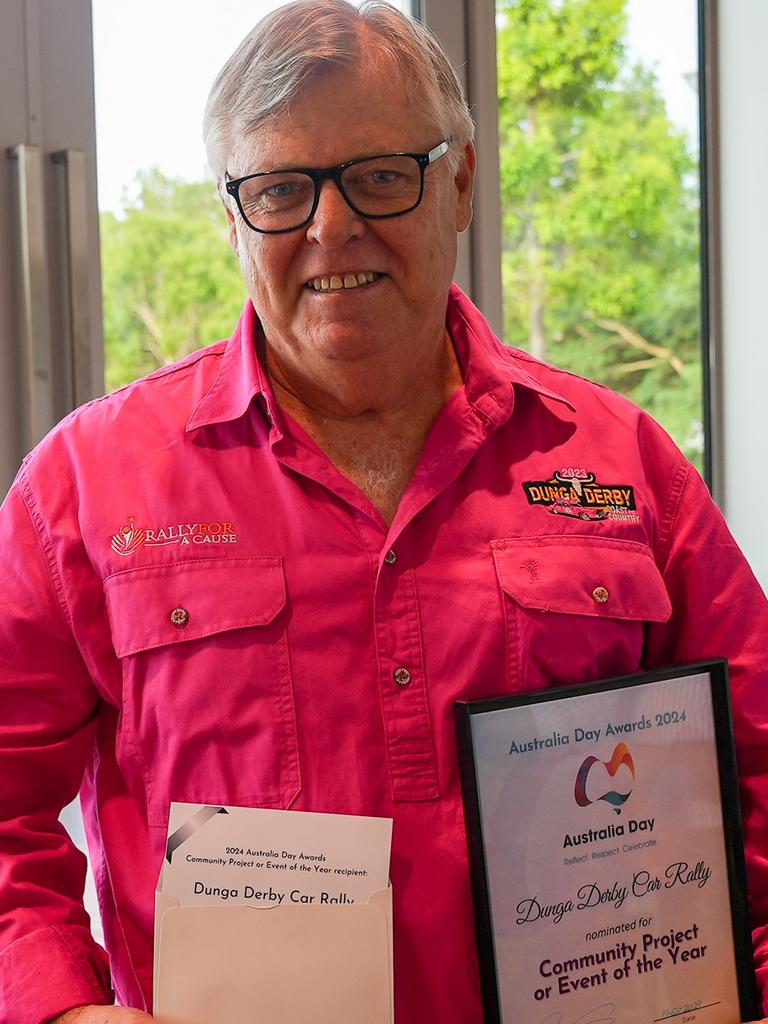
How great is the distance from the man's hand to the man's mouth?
729 mm

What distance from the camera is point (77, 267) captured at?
1.79 m

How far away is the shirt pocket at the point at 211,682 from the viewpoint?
123 cm

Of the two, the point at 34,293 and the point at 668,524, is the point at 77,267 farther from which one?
the point at 668,524

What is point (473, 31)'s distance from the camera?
2330 millimetres

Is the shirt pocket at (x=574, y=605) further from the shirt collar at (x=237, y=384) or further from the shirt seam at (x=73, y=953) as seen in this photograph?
the shirt seam at (x=73, y=953)

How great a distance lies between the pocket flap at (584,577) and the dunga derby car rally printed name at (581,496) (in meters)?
0.03

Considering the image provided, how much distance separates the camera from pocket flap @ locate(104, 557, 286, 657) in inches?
A: 48.6

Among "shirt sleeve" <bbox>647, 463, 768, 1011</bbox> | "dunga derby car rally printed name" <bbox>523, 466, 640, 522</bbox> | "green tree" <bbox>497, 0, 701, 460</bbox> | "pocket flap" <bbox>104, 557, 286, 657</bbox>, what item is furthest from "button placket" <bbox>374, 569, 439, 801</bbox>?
"green tree" <bbox>497, 0, 701, 460</bbox>

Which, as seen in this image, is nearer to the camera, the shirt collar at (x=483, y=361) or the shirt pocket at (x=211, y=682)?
the shirt pocket at (x=211, y=682)

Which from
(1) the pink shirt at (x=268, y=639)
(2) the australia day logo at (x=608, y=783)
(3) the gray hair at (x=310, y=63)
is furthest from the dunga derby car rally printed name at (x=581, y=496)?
(3) the gray hair at (x=310, y=63)

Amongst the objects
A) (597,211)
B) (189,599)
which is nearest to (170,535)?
(189,599)

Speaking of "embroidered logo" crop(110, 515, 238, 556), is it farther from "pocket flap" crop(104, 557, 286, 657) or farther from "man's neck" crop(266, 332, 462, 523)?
"man's neck" crop(266, 332, 462, 523)

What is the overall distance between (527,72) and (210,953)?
2030mm

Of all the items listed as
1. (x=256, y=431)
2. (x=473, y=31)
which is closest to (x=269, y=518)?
(x=256, y=431)
